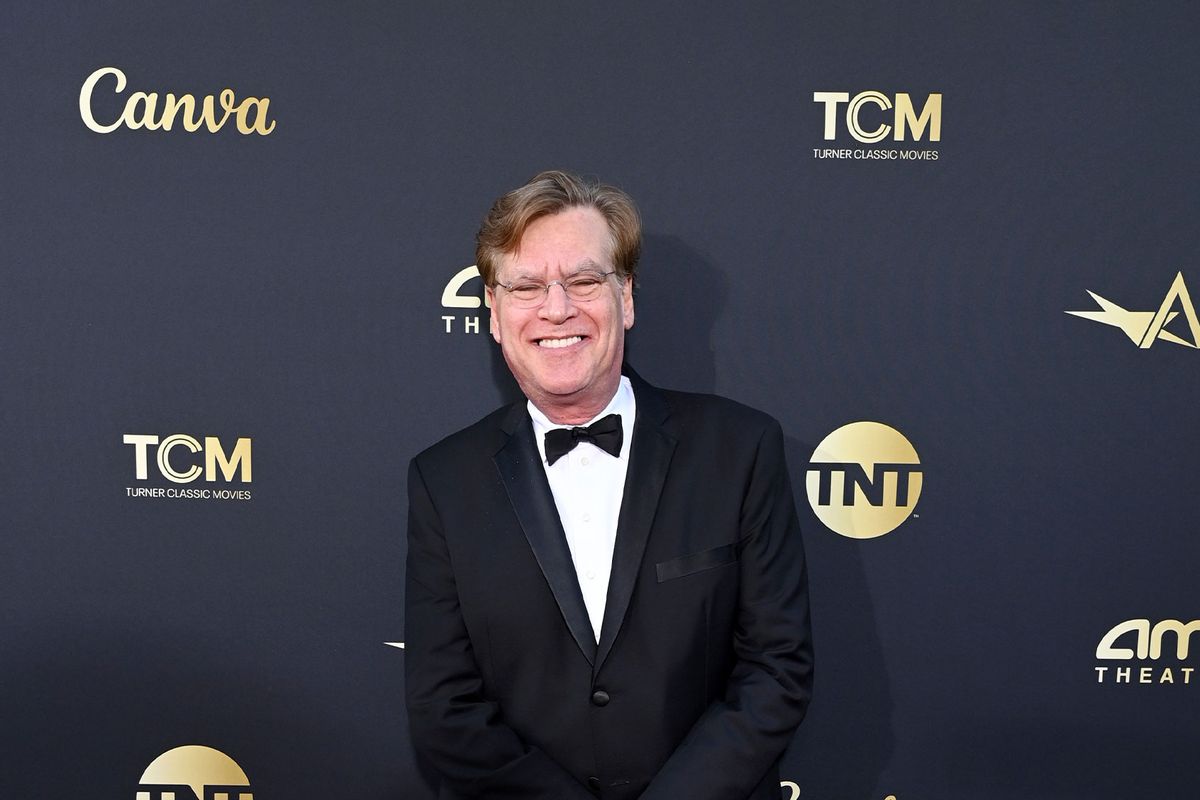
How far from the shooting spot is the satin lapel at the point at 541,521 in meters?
1.68

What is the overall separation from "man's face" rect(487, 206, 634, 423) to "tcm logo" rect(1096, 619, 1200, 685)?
1386 mm

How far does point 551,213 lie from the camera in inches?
66.4

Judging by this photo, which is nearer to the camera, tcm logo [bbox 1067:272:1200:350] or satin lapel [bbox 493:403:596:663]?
satin lapel [bbox 493:403:596:663]

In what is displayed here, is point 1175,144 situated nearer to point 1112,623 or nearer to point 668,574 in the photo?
point 1112,623

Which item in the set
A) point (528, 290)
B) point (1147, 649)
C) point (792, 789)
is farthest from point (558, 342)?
point (1147, 649)

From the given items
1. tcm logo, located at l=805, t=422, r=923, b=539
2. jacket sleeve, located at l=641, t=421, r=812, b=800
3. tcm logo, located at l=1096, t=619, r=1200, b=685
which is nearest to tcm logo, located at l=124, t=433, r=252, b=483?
jacket sleeve, located at l=641, t=421, r=812, b=800

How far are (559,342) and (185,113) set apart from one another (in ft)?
3.61

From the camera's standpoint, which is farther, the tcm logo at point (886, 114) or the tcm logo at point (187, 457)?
A: the tcm logo at point (187, 457)

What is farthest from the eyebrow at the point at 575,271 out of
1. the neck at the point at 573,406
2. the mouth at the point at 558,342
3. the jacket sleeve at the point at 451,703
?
the jacket sleeve at the point at 451,703

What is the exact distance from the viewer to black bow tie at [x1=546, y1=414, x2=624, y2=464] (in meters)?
1.74

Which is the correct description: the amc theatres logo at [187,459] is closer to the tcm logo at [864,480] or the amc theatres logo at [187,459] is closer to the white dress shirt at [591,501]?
the white dress shirt at [591,501]

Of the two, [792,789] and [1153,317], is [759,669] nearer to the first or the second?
[792,789]

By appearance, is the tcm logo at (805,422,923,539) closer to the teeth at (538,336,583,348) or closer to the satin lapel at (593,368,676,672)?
the satin lapel at (593,368,676,672)

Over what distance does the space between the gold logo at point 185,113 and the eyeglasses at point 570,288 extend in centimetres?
86
